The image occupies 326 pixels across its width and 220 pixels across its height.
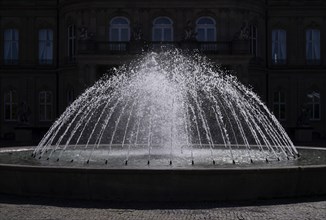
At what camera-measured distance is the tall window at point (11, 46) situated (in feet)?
153

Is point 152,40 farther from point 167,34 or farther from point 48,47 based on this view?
point 48,47

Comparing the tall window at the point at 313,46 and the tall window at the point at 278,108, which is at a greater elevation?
the tall window at the point at 313,46

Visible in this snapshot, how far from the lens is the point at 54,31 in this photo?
46.3 metres

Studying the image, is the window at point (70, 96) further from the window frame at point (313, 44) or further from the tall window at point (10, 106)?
the window frame at point (313, 44)

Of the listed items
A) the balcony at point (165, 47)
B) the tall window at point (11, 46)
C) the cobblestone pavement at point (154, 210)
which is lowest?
the cobblestone pavement at point (154, 210)

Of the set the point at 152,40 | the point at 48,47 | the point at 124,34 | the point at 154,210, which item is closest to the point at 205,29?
the point at 152,40

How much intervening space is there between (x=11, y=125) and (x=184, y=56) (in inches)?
636

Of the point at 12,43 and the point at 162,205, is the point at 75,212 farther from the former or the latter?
the point at 12,43

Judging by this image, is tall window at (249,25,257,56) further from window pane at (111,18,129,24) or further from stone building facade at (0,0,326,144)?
window pane at (111,18,129,24)

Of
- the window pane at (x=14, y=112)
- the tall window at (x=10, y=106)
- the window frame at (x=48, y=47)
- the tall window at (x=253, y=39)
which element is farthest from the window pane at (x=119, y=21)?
the window pane at (x=14, y=112)

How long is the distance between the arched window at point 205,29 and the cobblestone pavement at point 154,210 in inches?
1207

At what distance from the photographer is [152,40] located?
4159cm

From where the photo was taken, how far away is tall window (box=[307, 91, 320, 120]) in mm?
45969

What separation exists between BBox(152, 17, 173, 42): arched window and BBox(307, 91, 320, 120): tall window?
12346 millimetres
